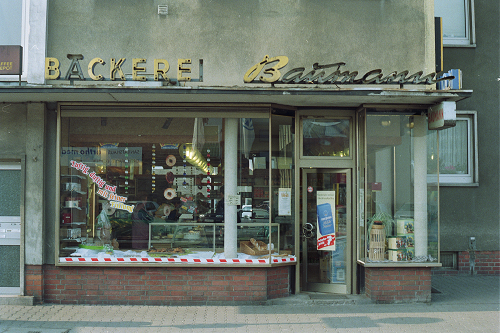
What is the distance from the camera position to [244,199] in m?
7.75

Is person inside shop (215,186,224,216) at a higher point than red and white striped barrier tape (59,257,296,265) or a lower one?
higher

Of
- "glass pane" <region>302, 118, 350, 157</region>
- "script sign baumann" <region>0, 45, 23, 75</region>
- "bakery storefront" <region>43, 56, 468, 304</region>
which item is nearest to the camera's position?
"script sign baumann" <region>0, 45, 23, 75</region>

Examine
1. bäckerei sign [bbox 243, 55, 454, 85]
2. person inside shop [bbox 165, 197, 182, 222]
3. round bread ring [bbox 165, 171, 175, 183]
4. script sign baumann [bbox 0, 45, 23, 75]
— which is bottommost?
person inside shop [bbox 165, 197, 182, 222]

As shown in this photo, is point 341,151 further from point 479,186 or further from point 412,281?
point 479,186

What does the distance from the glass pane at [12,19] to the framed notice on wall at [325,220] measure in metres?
6.11

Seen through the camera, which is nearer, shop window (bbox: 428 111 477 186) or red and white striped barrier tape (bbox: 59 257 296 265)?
red and white striped barrier tape (bbox: 59 257 296 265)

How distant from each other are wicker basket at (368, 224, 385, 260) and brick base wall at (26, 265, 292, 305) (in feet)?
6.38

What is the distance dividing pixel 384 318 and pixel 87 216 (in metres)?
5.28

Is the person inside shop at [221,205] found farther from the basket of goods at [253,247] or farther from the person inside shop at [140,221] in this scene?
the person inside shop at [140,221]

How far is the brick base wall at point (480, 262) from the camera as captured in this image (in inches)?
400

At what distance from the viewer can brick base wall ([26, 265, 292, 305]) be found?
738cm

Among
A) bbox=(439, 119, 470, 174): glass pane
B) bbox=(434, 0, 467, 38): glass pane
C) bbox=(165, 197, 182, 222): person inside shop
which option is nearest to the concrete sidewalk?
bbox=(165, 197, 182, 222): person inside shop

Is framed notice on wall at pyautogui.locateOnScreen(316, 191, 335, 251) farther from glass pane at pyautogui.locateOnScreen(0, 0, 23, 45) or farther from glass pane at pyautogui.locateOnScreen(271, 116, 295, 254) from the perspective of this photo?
glass pane at pyautogui.locateOnScreen(0, 0, 23, 45)

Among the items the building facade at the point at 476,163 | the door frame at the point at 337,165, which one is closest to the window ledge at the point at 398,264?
the door frame at the point at 337,165
